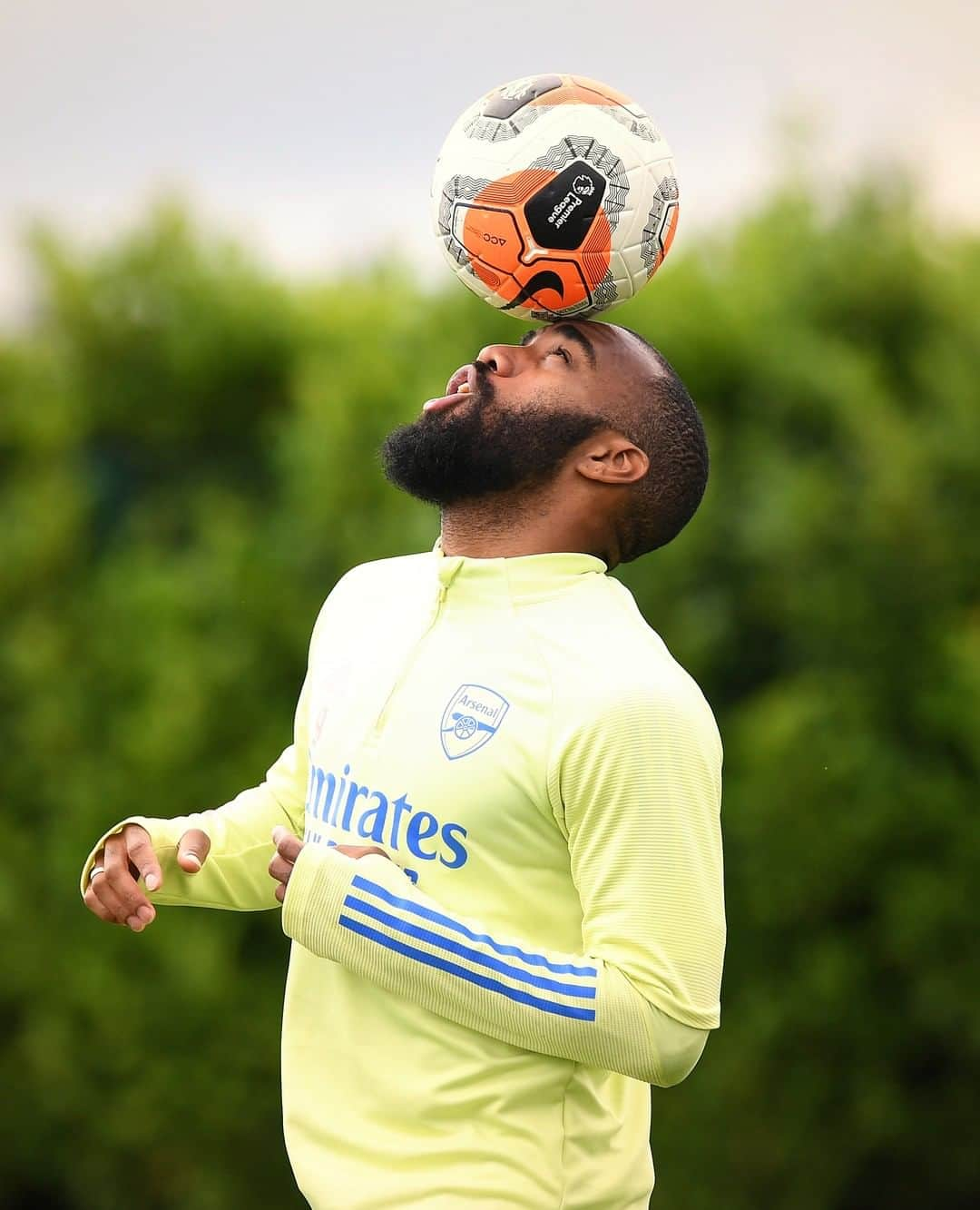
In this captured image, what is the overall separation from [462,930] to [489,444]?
Answer: 70 cm

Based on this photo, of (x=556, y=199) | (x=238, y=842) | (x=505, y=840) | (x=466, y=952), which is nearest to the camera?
(x=466, y=952)

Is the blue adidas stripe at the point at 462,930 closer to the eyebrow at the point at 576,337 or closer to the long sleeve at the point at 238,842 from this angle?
the long sleeve at the point at 238,842

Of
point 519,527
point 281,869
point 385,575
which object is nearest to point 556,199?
point 519,527

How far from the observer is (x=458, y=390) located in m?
2.41

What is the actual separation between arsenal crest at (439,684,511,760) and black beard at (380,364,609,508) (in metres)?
0.32

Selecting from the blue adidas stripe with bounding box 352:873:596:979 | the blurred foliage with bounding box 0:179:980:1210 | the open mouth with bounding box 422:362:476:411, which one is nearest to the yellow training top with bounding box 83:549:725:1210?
the blue adidas stripe with bounding box 352:873:596:979

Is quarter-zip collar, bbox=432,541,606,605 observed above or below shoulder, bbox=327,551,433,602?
above

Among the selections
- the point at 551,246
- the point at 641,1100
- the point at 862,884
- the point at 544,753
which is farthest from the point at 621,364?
the point at 862,884

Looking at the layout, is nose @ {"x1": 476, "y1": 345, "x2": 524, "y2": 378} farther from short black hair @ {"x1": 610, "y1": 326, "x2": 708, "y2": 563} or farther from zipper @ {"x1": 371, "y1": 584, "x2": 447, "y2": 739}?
zipper @ {"x1": 371, "y1": 584, "x2": 447, "y2": 739}

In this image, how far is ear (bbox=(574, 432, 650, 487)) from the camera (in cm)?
232

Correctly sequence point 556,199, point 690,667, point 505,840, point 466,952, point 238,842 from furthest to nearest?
point 690,667 → point 238,842 → point 556,199 → point 505,840 → point 466,952

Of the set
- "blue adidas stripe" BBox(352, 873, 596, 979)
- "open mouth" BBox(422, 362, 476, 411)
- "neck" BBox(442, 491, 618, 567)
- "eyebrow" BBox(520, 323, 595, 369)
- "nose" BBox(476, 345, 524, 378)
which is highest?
"eyebrow" BBox(520, 323, 595, 369)

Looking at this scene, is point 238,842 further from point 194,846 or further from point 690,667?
point 690,667

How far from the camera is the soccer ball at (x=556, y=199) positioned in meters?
2.41
